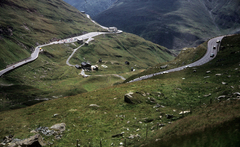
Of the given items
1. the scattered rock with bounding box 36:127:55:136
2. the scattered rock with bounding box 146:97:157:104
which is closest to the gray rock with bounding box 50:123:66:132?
the scattered rock with bounding box 36:127:55:136

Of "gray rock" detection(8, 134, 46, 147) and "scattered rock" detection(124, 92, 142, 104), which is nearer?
"gray rock" detection(8, 134, 46, 147)

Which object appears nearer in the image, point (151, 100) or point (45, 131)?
point (45, 131)

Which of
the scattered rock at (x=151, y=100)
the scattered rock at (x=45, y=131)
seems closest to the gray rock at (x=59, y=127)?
the scattered rock at (x=45, y=131)

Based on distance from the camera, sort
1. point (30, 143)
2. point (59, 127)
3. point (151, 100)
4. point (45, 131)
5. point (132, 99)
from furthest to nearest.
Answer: point (151, 100) → point (132, 99) → point (59, 127) → point (45, 131) → point (30, 143)

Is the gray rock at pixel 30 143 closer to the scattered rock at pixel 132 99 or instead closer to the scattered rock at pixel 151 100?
the scattered rock at pixel 132 99

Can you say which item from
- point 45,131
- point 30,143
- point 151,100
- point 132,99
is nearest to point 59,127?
point 45,131

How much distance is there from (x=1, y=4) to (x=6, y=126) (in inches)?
9269

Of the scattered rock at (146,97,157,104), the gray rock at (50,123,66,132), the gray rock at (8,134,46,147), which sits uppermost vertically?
the gray rock at (8,134,46,147)

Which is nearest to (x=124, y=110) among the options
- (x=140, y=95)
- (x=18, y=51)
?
(x=140, y=95)

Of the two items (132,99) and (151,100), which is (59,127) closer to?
(132,99)

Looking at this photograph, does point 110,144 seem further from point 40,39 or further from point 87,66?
point 40,39

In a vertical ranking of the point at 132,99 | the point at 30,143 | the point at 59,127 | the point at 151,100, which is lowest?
the point at 151,100

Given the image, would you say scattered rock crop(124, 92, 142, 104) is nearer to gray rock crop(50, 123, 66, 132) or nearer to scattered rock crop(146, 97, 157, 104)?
scattered rock crop(146, 97, 157, 104)

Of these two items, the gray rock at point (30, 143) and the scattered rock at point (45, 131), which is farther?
the scattered rock at point (45, 131)
